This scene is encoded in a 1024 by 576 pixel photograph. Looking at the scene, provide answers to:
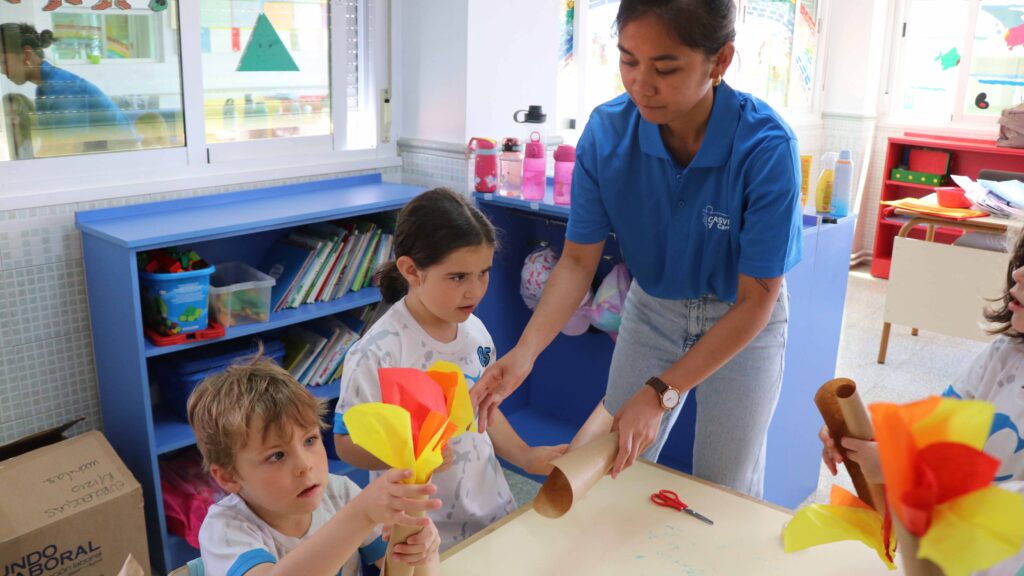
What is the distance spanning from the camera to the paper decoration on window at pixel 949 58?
6.15 m

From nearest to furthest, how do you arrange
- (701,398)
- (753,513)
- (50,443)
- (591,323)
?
(753,513) → (701,398) → (50,443) → (591,323)

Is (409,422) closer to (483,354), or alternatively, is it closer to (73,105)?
(483,354)

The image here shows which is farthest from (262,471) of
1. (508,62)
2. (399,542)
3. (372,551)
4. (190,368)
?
(508,62)

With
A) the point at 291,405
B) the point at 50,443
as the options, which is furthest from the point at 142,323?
the point at 291,405

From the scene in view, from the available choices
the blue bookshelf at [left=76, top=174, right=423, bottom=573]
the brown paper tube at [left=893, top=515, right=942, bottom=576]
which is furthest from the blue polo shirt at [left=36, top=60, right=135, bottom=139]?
the brown paper tube at [left=893, top=515, right=942, bottom=576]

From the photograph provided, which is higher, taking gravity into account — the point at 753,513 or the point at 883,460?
the point at 883,460

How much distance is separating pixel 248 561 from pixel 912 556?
0.86 meters

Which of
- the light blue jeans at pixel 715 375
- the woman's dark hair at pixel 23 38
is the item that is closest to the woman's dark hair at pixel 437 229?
the light blue jeans at pixel 715 375

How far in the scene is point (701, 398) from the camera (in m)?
1.93

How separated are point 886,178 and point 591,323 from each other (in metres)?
3.93

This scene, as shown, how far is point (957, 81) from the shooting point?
6137 millimetres

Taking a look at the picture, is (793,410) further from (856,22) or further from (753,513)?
(856,22)

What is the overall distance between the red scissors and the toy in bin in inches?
59.1

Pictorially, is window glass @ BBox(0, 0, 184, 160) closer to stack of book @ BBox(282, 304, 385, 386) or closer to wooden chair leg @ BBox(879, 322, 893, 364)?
stack of book @ BBox(282, 304, 385, 386)
